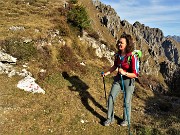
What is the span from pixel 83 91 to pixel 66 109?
322 centimetres

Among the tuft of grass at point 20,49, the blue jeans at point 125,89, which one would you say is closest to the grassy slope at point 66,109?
the tuft of grass at point 20,49

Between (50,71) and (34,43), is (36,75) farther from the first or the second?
(34,43)

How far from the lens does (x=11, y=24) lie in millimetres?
22484

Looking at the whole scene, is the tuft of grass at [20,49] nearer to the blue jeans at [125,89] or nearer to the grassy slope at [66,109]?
the grassy slope at [66,109]

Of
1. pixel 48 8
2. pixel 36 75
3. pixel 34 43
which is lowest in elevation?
pixel 36 75

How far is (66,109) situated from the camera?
1409cm

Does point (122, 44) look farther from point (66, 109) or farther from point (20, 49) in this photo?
point (20, 49)

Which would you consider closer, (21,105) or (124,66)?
(124,66)

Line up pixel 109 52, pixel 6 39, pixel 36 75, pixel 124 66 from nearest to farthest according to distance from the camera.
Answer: pixel 124 66
pixel 36 75
pixel 6 39
pixel 109 52

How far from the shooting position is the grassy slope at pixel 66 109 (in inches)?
480

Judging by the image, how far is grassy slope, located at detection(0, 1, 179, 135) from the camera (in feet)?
40.0

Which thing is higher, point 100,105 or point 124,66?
point 124,66

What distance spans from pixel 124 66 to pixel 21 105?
20.4ft

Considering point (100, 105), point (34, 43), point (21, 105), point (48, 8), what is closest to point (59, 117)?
point (21, 105)
